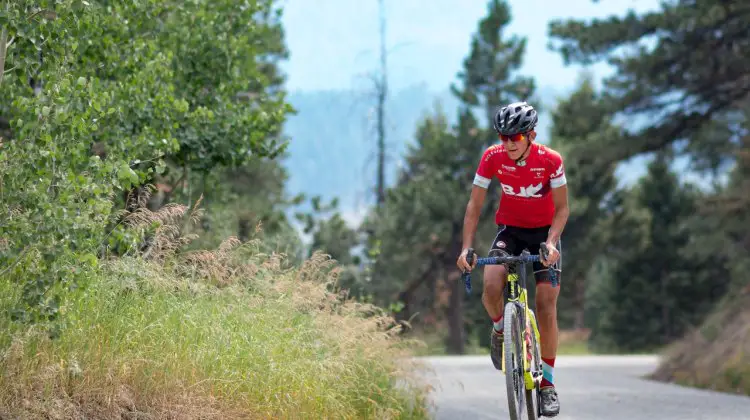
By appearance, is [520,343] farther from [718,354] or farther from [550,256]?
[718,354]

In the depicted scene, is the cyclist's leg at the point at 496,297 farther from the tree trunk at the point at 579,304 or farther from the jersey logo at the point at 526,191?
the tree trunk at the point at 579,304

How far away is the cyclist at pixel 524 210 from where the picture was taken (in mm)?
8188

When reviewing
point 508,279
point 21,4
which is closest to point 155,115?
point 21,4

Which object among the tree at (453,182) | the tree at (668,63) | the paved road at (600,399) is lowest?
the paved road at (600,399)

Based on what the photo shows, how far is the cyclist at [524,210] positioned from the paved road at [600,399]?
2.63m

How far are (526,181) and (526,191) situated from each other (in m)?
0.10

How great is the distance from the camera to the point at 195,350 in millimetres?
8469

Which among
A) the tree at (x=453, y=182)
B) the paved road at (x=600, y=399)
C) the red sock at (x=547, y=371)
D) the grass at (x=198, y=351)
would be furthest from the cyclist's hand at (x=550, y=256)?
the tree at (x=453, y=182)

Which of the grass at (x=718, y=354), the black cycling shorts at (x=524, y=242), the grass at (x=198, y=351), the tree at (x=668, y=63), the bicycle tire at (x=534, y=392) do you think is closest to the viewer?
the grass at (x=198, y=351)

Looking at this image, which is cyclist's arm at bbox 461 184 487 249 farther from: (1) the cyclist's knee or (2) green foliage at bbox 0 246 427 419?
(2) green foliage at bbox 0 246 427 419

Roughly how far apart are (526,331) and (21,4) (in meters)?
4.35

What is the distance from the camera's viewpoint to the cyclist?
8.19m

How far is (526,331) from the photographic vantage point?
8211 millimetres

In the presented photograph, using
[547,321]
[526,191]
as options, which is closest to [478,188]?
[526,191]
